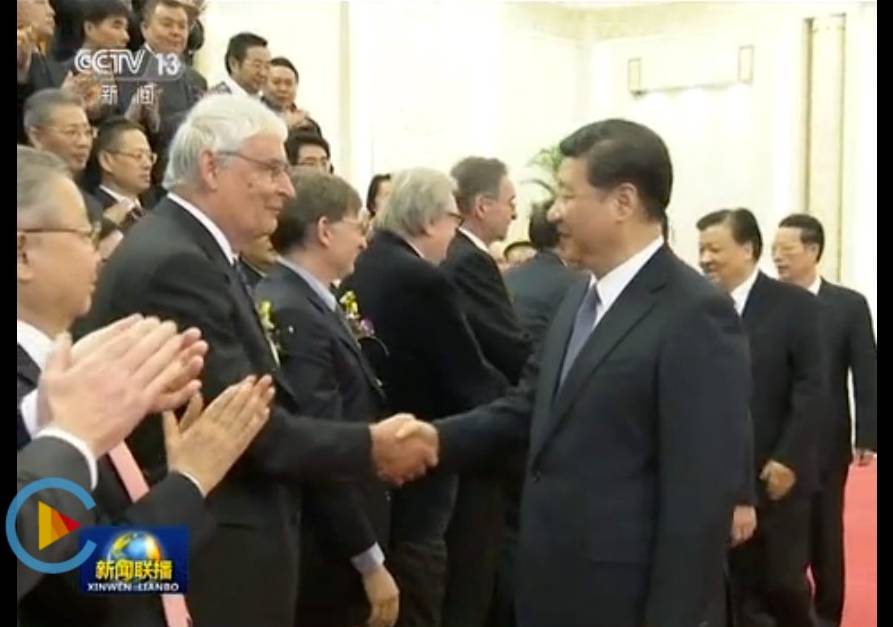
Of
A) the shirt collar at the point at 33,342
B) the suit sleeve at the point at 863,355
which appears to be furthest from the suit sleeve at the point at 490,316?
the shirt collar at the point at 33,342

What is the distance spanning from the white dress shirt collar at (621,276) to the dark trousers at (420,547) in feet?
3.96

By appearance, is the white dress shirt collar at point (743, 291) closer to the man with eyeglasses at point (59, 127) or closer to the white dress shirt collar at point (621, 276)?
the white dress shirt collar at point (621, 276)

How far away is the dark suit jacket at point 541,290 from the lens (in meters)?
4.06

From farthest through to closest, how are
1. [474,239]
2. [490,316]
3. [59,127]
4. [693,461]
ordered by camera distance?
1. [59,127]
2. [474,239]
3. [490,316]
4. [693,461]

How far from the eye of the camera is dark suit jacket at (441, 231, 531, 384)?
379cm

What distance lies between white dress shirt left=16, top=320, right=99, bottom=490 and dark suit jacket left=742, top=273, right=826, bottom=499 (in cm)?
290

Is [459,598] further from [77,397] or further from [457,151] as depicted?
[457,151]

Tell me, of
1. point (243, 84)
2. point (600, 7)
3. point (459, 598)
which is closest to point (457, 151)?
point (600, 7)

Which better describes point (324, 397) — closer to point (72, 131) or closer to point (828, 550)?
point (72, 131)

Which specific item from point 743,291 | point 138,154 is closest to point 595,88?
point 138,154

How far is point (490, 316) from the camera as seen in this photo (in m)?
3.80

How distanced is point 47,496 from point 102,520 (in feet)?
0.66

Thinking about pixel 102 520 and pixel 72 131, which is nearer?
pixel 102 520

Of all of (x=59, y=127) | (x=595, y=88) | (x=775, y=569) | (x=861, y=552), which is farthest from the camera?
(x=595, y=88)
